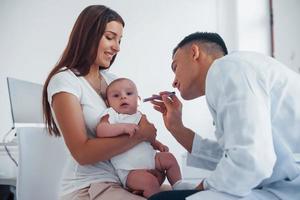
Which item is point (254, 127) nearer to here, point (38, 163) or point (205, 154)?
point (205, 154)

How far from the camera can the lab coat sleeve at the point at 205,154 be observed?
1219 millimetres

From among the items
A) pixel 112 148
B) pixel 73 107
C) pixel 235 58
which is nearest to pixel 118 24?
pixel 73 107

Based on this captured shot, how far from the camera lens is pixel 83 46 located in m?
1.35

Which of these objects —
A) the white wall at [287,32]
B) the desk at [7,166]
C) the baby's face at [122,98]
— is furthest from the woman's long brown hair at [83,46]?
the white wall at [287,32]

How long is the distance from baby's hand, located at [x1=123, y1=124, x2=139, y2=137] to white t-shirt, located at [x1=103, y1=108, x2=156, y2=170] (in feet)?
0.20

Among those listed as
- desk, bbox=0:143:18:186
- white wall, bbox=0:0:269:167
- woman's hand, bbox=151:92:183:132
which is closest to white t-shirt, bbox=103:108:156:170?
woman's hand, bbox=151:92:183:132

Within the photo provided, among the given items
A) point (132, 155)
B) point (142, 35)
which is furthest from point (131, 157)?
point (142, 35)

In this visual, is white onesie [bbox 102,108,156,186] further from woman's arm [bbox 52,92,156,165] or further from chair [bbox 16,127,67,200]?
chair [bbox 16,127,67,200]

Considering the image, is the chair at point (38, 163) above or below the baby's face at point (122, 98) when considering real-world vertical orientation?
below

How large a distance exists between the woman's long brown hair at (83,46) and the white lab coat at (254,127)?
0.60 m

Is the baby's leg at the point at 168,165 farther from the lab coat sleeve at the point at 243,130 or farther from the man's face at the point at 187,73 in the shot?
the lab coat sleeve at the point at 243,130

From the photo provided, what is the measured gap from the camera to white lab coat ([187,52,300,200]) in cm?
79

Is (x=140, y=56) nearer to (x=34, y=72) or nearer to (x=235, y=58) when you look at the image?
(x=34, y=72)

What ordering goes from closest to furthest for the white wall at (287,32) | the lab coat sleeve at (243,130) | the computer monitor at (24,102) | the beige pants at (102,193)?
the lab coat sleeve at (243,130)
the beige pants at (102,193)
the computer monitor at (24,102)
the white wall at (287,32)
